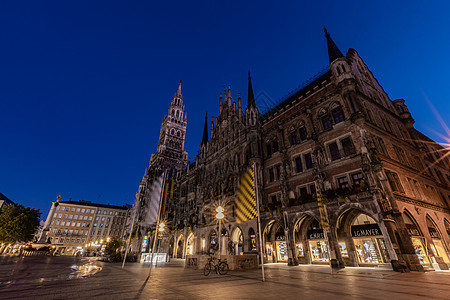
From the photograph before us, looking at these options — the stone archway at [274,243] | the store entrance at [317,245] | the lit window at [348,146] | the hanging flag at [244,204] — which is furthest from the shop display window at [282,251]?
the lit window at [348,146]

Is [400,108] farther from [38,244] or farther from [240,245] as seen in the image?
[38,244]

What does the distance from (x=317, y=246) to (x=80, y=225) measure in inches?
3824

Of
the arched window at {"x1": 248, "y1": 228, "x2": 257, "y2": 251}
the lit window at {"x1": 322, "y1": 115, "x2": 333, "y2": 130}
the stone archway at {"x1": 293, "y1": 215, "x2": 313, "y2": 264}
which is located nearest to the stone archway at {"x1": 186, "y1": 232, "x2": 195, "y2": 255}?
the arched window at {"x1": 248, "y1": 228, "x2": 257, "y2": 251}

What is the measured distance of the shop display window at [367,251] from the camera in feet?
57.0

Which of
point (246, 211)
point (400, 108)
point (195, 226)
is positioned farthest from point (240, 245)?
point (400, 108)

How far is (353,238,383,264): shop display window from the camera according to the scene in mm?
17359

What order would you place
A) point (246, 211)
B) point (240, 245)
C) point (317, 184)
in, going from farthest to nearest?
point (240, 245) < point (246, 211) < point (317, 184)

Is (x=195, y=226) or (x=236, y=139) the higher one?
(x=236, y=139)

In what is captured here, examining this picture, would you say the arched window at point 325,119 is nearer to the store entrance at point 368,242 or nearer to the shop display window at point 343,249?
the store entrance at point 368,242

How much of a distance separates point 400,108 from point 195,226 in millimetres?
Answer: 38169

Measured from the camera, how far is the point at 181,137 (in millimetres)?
79750

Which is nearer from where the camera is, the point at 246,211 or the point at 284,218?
the point at 284,218

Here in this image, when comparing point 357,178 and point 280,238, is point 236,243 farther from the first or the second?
point 357,178

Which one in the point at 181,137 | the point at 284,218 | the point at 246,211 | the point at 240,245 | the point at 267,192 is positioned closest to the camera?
the point at 284,218
